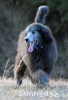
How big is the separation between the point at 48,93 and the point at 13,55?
1523cm

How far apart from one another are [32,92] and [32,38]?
1.16m

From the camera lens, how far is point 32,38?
10734 millimetres

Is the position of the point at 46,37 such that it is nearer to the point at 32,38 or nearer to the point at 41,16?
the point at 32,38

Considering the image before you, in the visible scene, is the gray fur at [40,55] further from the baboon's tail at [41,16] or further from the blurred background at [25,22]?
the blurred background at [25,22]

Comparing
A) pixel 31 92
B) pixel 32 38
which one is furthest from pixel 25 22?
pixel 31 92

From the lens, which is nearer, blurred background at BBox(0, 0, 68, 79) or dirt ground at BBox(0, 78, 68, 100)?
dirt ground at BBox(0, 78, 68, 100)

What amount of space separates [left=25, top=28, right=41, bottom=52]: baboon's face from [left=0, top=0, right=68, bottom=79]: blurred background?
44.1 feet

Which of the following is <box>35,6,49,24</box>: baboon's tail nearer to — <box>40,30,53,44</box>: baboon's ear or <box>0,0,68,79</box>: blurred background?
<box>40,30,53,44</box>: baboon's ear

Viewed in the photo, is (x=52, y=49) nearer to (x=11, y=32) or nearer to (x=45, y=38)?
(x=45, y=38)

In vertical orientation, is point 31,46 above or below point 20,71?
above

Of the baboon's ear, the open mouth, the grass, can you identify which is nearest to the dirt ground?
the grass

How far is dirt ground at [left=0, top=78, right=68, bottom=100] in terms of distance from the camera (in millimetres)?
9250

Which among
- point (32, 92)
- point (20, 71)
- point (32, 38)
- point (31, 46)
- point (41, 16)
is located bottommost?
point (32, 92)

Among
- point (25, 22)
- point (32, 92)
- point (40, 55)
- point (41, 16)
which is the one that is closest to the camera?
point (32, 92)
